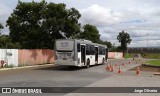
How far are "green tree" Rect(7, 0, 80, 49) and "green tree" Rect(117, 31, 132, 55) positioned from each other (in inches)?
2667

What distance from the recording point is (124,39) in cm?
11556

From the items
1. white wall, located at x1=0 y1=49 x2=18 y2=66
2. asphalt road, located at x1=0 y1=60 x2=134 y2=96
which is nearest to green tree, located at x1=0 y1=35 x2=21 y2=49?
white wall, located at x1=0 y1=49 x2=18 y2=66

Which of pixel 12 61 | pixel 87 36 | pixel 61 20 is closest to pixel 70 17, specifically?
pixel 61 20

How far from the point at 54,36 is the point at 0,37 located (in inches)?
305

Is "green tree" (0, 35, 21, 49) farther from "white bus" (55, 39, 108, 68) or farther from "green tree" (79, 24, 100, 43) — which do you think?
"green tree" (79, 24, 100, 43)

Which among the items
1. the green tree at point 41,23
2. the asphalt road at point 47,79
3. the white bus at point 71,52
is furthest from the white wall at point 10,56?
the green tree at point 41,23

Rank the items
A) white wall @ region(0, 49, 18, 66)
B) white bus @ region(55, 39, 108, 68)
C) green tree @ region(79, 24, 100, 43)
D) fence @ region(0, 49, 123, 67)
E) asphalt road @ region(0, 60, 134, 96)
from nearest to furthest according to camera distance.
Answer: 1. asphalt road @ region(0, 60, 134, 96)
2. white bus @ region(55, 39, 108, 68)
3. white wall @ region(0, 49, 18, 66)
4. fence @ region(0, 49, 123, 67)
5. green tree @ region(79, 24, 100, 43)

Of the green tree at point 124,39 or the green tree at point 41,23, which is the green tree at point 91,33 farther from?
the green tree at point 41,23

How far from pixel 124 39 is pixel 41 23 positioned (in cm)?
7020

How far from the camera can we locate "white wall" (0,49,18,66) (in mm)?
34219

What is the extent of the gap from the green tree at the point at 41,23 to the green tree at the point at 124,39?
Answer: 6774cm

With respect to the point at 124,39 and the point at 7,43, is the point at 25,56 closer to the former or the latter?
the point at 7,43

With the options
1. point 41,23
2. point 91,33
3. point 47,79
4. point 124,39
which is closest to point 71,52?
point 47,79

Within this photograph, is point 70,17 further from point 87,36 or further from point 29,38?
point 87,36
